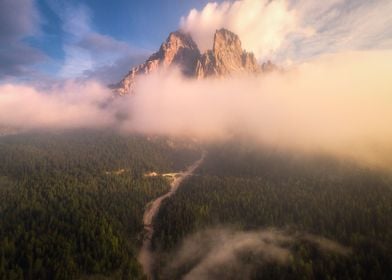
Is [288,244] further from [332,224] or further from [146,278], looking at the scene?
[146,278]

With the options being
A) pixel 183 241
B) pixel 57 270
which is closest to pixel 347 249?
pixel 183 241

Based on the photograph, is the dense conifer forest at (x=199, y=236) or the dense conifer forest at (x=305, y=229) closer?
the dense conifer forest at (x=305, y=229)

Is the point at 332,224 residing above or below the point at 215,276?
above

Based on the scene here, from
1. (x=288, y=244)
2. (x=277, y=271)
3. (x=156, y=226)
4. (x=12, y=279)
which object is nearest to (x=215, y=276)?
(x=277, y=271)

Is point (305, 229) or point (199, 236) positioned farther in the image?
point (199, 236)

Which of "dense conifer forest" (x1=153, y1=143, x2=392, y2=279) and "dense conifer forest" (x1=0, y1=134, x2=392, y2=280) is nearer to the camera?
"dense conifer forest" (x1=153, y1=143, x2=392, y2=279)

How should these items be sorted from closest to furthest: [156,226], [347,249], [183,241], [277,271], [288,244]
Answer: [277,271], [347,249], [288,244], [183,241], [156,226]

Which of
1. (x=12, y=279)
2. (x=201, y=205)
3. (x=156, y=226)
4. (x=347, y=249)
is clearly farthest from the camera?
(x=201, y=205)

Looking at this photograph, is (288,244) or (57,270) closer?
(57,270)

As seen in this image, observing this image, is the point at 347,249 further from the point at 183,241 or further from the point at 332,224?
the point at 183,241

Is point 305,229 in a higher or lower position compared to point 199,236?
higher
